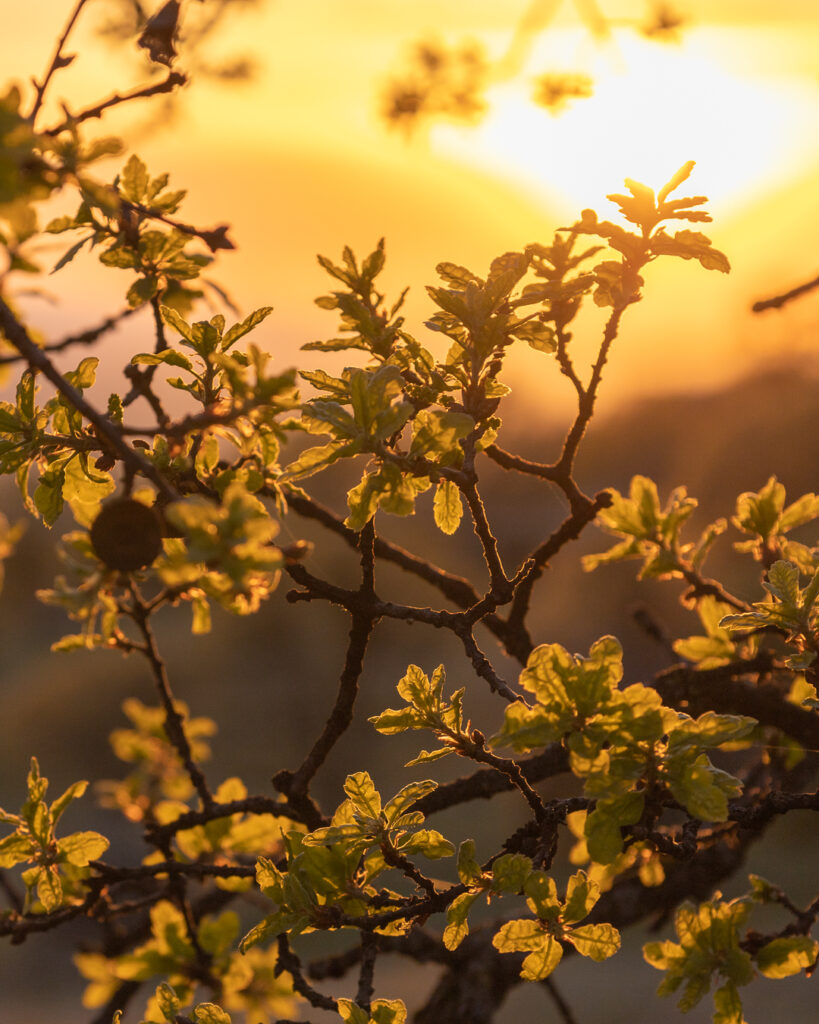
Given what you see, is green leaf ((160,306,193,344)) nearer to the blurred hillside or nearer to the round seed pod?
the round seed pod

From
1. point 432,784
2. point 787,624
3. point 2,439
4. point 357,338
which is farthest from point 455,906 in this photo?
point 2,439

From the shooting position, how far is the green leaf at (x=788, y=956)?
169 cm

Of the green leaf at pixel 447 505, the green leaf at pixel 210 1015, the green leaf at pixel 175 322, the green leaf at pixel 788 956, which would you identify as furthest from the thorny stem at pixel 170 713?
the green leaf at pixel 788 956

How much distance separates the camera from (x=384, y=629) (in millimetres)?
10742

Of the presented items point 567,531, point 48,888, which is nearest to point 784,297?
point 567,531

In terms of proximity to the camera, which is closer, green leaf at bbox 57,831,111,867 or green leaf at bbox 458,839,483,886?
green leaf at bbox 458,839,483,886

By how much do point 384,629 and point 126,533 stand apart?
9721 mm

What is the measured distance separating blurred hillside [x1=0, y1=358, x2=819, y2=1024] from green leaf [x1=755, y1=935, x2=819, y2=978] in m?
7.12

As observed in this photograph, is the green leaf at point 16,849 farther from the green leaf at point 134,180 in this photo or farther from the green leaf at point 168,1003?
the green leaf at point 134,180

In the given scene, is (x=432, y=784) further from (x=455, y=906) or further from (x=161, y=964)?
(x=161, y=964)

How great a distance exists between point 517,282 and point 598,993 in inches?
230

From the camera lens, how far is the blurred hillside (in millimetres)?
9789

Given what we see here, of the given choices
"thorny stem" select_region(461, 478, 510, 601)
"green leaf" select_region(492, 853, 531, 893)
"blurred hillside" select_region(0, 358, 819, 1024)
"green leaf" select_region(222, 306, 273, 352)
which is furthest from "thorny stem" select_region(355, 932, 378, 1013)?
"blurred hillside" select_region(0, 358, 819, 1024)

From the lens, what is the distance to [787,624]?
5.44ft
